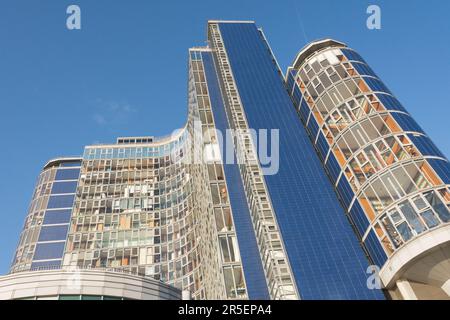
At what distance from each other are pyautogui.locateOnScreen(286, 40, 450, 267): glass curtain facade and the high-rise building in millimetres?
605

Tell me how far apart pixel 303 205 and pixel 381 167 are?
12499mm

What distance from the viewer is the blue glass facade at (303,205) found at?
4959 centimetres

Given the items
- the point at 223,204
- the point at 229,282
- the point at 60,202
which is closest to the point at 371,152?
the point at 223,204

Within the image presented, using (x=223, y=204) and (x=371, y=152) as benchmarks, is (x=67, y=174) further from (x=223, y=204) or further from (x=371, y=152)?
(x=371, y=152)

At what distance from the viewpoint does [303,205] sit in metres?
60.3

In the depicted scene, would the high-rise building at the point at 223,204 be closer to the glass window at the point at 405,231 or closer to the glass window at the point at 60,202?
the glass window at the point at 60,202

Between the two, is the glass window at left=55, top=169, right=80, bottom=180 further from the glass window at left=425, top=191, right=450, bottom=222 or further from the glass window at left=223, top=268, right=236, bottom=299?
the glass window at left=425, top=191, right=450, bottom=222

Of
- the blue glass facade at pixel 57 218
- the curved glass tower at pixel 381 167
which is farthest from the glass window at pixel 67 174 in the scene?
the curved glass tower at pixel 381 167

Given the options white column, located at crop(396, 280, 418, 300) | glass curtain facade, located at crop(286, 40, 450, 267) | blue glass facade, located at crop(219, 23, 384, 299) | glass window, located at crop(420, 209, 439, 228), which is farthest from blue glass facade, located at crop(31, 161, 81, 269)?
glass window, located at crop(420, 209, 439, 228)

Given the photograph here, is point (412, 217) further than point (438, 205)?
Yes

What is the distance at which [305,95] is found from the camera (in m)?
75.2

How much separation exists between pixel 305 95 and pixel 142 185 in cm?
4882

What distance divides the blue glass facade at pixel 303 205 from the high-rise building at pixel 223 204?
169 mm

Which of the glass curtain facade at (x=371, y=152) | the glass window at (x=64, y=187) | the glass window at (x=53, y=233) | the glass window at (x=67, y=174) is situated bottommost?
the glass curtain facade at (x=371, y=152)
